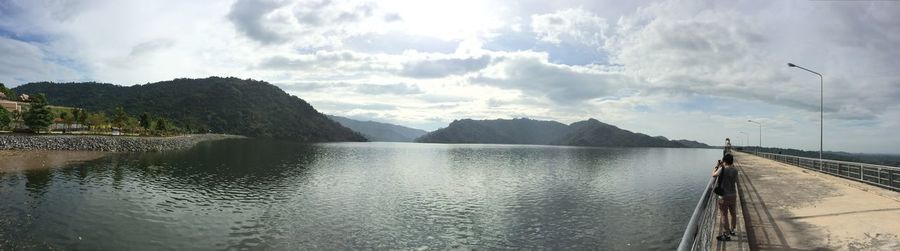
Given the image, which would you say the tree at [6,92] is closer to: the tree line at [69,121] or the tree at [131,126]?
the tree line at [69,121]

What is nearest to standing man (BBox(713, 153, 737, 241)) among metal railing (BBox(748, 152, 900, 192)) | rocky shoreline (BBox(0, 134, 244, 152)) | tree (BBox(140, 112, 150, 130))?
metal railing (BBox(748, 152, 900, 192))

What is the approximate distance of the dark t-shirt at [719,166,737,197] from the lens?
44.0 ft

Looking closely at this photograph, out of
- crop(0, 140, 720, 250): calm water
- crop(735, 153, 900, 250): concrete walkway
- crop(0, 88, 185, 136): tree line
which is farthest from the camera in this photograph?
crop(0, 88, 185, 136): tree line

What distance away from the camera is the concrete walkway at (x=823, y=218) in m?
12.6

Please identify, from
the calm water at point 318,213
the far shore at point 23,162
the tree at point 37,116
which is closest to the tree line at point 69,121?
the tree at point 37,116

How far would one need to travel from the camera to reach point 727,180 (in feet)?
44.2

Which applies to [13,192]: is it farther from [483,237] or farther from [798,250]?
[798,250]

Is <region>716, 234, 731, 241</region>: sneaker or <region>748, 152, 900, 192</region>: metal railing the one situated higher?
<region>748, 152, 900, 192</region>: metal railing

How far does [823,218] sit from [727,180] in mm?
6638

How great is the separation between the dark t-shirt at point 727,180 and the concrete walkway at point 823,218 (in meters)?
1.54

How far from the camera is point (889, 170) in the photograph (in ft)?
81.7

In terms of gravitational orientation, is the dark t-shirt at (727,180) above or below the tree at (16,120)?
below

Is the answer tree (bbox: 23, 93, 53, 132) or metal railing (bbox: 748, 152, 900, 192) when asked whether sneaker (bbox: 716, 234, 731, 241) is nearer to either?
metal railing (bbox: 748, 152, 900, 192)

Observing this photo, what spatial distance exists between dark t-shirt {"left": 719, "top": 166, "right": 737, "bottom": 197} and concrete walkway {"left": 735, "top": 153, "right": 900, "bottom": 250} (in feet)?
5.05
